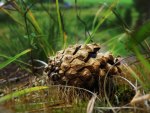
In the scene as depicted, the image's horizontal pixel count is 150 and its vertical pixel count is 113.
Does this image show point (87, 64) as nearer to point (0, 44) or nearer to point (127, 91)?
point (127, 91)

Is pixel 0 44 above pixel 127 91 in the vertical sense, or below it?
above

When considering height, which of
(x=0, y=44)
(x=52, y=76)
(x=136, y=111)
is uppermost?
(x=0, y=44)

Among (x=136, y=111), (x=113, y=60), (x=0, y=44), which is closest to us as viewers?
(x=136, y=111)

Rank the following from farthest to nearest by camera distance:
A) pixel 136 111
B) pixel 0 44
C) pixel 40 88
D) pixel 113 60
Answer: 1. pixel 0 44
2. pixel 113 60
3. pixel 40 88
4. pixel 136 111

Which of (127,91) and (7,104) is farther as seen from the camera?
(127,91)

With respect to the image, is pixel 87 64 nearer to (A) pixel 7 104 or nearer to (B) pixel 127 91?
(B) pixel 127 91

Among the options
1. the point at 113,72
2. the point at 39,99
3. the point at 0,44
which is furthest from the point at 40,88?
the point at 0,44

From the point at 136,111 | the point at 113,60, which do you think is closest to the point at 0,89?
the point at 113,60
